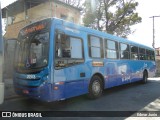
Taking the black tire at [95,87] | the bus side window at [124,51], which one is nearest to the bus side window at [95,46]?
the black tire at [95,87]

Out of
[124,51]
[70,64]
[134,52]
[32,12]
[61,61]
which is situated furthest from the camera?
[32,12]

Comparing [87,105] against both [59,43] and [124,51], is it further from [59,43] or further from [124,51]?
[124,51]

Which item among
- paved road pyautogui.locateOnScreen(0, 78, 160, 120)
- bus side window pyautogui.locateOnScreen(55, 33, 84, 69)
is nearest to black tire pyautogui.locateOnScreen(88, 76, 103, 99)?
paved road pyautogui.locateOnScreen(0, 78, 160, 120)

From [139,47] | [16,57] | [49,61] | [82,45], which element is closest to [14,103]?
[16,57]

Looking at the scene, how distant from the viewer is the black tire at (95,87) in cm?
860

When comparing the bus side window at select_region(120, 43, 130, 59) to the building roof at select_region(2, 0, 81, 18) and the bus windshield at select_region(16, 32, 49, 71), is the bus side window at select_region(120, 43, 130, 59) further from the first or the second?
the building roof at select_region(2, 0, 81, 18)

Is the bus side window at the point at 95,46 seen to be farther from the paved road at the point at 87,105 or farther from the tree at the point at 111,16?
the tree at the point at 111,16

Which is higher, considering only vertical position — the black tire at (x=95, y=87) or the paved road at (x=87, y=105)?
the black tire at (x=95, y=87)

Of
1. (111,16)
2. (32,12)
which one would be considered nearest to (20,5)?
(32,12)

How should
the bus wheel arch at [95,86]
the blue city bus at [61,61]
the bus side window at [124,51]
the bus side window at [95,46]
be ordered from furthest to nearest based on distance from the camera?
the bus side window at [124,51], the bus side window at [95,46], the bus wheel arch at [95,86], the blue city bus at [61,61]

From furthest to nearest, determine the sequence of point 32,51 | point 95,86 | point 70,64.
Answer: point 95,86 → point 70,64 → point 32,51

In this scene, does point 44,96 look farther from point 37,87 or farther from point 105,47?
point 105,47

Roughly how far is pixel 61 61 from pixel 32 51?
42.4 inches

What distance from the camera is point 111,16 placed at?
28.7 m
